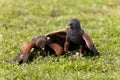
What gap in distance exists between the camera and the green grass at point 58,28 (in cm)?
789

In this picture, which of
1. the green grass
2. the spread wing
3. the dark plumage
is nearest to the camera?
the green grass

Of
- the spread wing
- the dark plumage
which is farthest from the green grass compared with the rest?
the dark plumage

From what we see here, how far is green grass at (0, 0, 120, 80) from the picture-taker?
789 cm

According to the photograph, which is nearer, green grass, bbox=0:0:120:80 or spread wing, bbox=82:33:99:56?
green grass, bbox=0:0:120:80

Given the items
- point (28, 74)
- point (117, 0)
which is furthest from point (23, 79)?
point (117, 0)

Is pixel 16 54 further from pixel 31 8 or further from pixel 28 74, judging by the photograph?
pixel 31 8

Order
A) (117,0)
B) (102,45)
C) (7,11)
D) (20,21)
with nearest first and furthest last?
(102,45) < (20,21) < (7,11) < (117,0)

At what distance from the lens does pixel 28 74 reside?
7777 mm

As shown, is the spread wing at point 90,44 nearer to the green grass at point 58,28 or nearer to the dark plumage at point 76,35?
the dark plumage at point 76,35

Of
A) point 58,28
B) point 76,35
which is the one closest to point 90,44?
point 76,35

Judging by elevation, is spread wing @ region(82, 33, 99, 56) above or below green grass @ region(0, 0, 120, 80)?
above

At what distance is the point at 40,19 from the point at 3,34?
7.37 feet

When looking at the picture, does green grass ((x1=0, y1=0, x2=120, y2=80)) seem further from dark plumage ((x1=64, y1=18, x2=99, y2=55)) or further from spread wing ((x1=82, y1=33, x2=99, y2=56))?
dark plumage ((x1=64, y1=18, x2=99, y2=55))

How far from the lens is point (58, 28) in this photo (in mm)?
11773
